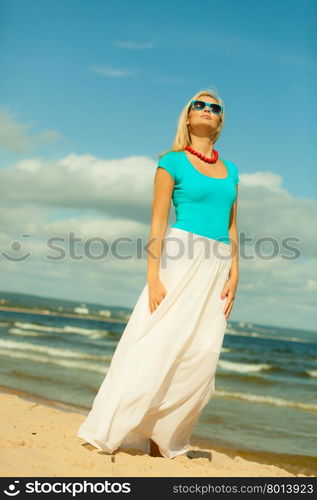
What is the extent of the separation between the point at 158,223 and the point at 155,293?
447 millimetres

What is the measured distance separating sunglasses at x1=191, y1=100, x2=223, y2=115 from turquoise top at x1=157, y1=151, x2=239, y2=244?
34 cm

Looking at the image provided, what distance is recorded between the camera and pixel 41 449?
159 inches

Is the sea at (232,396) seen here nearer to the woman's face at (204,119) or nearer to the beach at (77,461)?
the beach at (77,461)

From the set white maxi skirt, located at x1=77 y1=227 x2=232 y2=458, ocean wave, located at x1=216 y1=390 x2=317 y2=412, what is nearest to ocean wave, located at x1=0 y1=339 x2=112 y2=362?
ocean wave, located at x1=216 y1=390 x2=317 y2=412

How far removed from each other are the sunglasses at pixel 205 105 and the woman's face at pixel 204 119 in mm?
18

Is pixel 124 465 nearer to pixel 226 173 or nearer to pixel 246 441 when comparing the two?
pixel 226 173

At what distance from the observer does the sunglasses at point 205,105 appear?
4016 millimetres

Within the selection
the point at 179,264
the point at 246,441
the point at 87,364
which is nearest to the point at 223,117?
the point at 179,264

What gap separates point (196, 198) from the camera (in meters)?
3.92

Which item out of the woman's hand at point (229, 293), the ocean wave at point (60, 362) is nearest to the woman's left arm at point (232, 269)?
the woman's hand at point (229, 293)

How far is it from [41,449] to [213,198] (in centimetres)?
202

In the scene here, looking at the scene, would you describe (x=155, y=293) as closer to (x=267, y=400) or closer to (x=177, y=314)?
(x=177, y=314)
